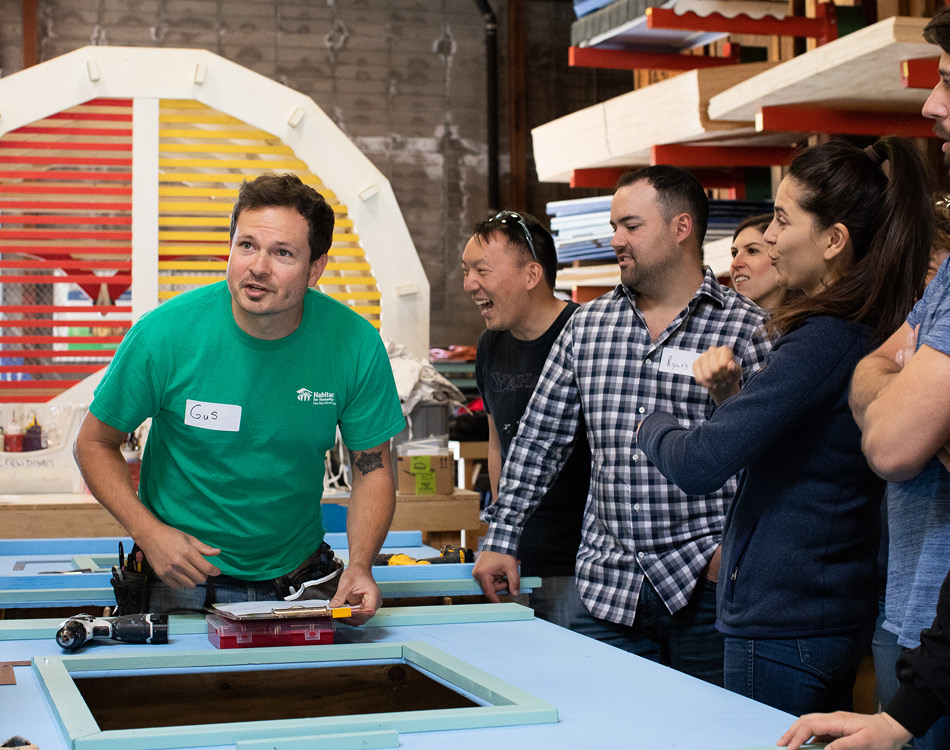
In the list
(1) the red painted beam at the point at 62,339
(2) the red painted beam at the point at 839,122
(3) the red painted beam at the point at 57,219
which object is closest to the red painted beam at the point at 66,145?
(3) the red painted beam at the point at 57,219

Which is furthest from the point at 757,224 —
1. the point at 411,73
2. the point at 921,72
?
the point at 411,73

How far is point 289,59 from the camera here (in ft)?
30.5

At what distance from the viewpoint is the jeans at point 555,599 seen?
8.09 feet

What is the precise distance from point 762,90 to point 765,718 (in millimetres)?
2151

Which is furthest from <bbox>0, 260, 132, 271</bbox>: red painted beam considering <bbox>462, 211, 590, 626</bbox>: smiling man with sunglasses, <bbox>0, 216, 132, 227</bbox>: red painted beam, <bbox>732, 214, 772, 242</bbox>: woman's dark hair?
<bbox>732, 214, 772, 242</bbox>: woman's dark hair

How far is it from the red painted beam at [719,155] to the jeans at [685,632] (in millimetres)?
2010

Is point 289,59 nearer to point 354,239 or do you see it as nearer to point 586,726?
point 354,239

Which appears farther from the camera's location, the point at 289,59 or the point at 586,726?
the point at 289,59

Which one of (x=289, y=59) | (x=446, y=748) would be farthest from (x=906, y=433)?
(x=289, y=59)

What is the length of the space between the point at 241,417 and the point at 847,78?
6.11 feet

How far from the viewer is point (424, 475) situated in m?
4.30

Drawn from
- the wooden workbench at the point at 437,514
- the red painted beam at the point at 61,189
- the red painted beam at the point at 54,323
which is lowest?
the wooden workbench at the point at 437,514

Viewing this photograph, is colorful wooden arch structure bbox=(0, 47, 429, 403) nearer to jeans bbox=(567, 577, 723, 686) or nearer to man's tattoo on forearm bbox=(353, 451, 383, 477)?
man's tattoo on forearm bbox=(353, 451, 383, 477)

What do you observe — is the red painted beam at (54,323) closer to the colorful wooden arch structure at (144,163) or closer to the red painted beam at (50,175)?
the colorful wooden arch structure at (144,163)
